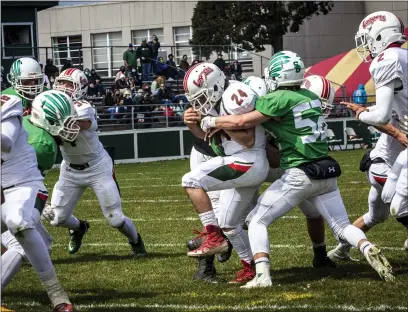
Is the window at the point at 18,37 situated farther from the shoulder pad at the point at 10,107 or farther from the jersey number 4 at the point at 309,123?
the shoulder pad at the point at 10,107

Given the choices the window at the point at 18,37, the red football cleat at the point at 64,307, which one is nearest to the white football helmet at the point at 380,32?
the red football cleat at the point at 64,307

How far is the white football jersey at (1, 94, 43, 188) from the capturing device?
683 centimetres

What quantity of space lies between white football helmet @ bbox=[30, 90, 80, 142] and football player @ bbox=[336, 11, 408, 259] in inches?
87.1

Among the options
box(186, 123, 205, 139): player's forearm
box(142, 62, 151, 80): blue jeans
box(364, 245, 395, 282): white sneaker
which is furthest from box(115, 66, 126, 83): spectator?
box(364, 245, 395, 282): white sneaker

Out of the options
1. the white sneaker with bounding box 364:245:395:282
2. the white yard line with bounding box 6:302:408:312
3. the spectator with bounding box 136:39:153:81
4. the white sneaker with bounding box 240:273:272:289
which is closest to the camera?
the white yard line with bounding box 6:302:408:312

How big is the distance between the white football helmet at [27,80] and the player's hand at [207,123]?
2471 millimetres

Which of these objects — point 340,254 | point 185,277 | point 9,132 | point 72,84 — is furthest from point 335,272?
point 72,84

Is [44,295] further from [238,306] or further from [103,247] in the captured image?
[103,247]

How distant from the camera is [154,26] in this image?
45.0 m

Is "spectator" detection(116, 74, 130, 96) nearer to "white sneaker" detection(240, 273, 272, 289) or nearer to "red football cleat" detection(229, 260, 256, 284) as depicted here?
"red football cleat" detection(229, 260, 256, 284)

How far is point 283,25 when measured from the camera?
137 ft

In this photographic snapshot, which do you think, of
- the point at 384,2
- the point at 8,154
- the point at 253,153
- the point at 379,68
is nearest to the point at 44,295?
the point at 8,154

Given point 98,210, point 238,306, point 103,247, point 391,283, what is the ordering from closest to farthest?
point 238,306 < point 391,283 < point 103,247 < point 98,210

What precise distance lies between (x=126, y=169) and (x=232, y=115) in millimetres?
15330
